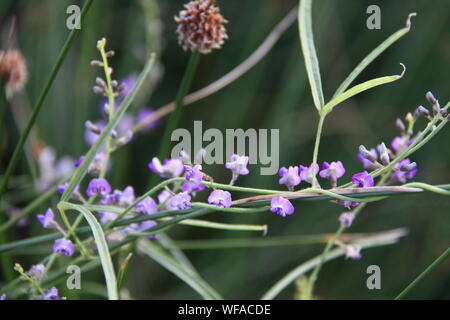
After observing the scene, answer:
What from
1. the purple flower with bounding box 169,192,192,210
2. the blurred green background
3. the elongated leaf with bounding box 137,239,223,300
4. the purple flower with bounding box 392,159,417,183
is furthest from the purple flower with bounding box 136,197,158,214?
the blurred green background

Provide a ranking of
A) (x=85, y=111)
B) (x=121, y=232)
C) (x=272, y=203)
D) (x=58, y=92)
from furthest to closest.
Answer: (x=58, y=92) < (x=85, y=111) < (x=121, y=232) < (x=272, y=203)

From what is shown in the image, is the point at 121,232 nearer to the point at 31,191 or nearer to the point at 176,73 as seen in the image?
the point at 31,191

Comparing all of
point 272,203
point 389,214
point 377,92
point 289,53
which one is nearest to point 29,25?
point 289,53

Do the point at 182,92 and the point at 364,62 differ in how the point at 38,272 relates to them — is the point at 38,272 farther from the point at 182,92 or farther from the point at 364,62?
the point at 364,62

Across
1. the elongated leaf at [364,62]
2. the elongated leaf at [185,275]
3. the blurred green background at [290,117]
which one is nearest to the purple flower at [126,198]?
the elongated leaf at [185,275]

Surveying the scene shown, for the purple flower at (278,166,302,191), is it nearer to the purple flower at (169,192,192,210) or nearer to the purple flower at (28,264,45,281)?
the purple flower at (169,192,192,210)

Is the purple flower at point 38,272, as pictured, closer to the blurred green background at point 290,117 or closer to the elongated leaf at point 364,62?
the elongated leaf at point 364,62

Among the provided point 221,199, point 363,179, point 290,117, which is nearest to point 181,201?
point 221,199
